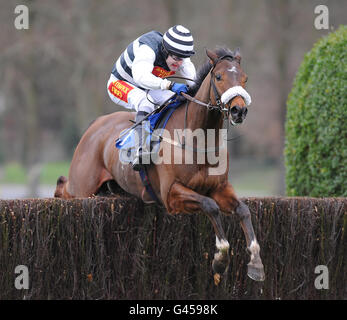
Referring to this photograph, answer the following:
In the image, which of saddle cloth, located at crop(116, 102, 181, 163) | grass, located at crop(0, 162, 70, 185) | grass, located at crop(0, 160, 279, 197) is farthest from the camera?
grass, located at crop(0, 162, 70, 185)

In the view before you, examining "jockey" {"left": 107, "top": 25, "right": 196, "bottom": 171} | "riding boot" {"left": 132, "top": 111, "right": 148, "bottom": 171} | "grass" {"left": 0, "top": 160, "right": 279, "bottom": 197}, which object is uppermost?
"grass" {"left": 0, "top": 160, "right": 279, "bottom": 197}

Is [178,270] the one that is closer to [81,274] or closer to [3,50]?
[81,274]

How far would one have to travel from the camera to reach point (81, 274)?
19.4 feet

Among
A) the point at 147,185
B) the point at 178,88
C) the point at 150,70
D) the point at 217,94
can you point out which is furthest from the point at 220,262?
the point at 150,70

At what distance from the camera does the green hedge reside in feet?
24.2

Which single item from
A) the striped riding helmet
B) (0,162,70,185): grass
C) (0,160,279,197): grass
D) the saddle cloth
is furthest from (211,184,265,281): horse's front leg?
(0,162,70,185): grass

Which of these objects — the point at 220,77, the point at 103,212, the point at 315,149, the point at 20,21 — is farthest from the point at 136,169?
the point at 20,21

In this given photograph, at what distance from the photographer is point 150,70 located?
574 centimetres

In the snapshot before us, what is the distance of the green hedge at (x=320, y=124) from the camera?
739cm

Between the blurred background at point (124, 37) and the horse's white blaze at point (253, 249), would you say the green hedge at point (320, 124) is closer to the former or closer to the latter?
the horse's white blaze at point (253, 249)

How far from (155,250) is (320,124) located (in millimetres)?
2897

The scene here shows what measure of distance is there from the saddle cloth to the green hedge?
2.42 m

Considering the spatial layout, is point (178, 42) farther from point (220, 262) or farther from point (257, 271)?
point (257, 271)

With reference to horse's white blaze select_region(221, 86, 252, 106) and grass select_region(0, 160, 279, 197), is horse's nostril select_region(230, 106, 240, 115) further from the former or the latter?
grass select_region(0, 160, 279, 197)
